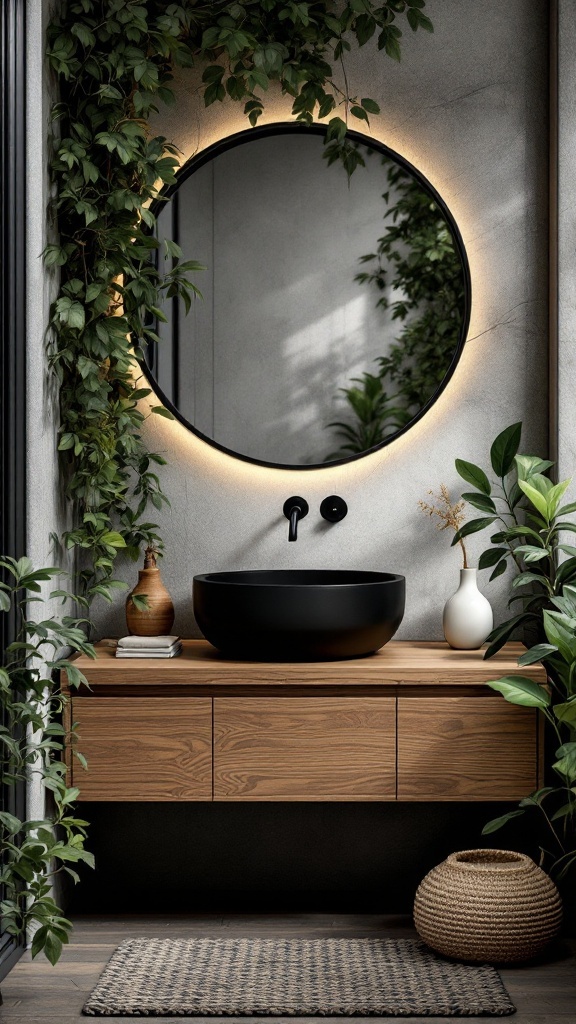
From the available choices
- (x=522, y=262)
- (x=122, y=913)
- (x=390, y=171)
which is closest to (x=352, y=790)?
(x=122, y=913)

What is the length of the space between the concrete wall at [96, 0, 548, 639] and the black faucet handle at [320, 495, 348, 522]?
3 centimetres

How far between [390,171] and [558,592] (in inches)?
51.9

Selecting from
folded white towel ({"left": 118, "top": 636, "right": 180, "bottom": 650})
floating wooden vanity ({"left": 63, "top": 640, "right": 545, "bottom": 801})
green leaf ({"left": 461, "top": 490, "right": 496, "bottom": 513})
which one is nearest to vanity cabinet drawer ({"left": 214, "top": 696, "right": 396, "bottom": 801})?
floating wooden vanity ({"left": 63, "top": 640, "right": 545, "bottom": 801})

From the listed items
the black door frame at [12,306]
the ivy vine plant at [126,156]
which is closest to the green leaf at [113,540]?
the ivy vine plant at [126,156]

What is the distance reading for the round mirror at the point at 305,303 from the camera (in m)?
3.03

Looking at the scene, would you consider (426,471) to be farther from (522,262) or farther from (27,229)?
(27,229)

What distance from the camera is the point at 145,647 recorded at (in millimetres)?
2736

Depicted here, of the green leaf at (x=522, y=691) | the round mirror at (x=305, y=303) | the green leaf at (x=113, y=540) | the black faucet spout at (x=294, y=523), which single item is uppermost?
the round mirror at (x=305, y=303)

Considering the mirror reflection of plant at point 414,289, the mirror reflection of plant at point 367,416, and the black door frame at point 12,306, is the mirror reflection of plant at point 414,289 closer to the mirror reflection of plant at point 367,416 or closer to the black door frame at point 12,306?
the mirror reflection of plant at point 367,416

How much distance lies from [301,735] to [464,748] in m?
0.42

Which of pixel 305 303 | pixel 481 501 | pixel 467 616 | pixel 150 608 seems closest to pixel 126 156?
pixel 305 303

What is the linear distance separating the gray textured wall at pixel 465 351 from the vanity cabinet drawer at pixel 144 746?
1.52 feet

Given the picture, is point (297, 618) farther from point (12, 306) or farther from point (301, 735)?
point (12, 306)

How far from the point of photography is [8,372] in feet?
8.16
